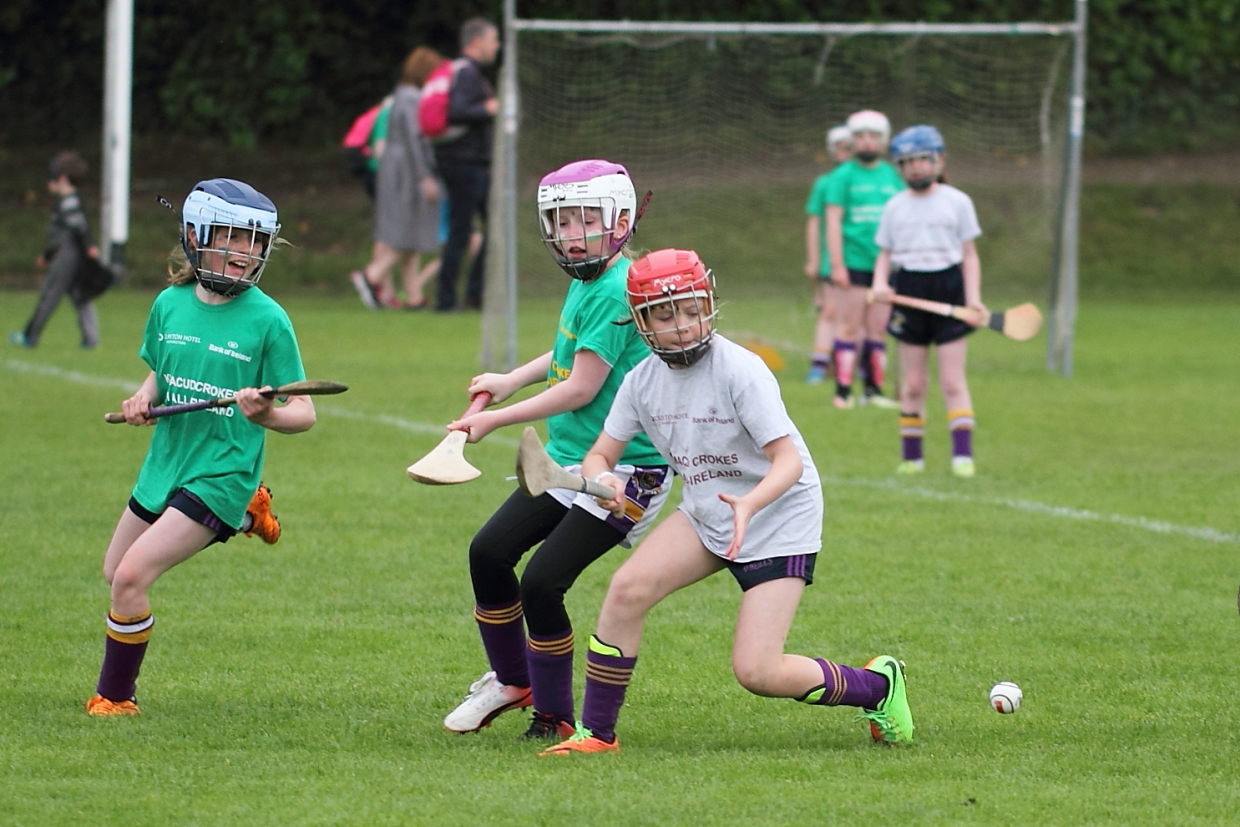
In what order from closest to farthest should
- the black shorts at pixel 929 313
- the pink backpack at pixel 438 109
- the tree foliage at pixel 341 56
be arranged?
the black shorts at pixel 929 313 → the pink backpack at pixel 438 109 → the tree foliage at pixel 341 56

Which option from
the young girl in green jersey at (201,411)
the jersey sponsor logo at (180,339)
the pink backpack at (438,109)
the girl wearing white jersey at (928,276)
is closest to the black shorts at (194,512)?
the young girl in green jersey at (201,411)

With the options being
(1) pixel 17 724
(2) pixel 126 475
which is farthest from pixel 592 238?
(2) pixel 126 475

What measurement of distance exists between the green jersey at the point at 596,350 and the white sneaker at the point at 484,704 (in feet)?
2.19

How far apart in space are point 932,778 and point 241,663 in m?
2.33

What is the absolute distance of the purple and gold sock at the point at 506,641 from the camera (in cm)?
507

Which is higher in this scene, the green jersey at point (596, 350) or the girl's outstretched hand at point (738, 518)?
the green jersey at point (596, 350)

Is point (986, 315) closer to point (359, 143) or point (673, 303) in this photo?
point (673, 303)

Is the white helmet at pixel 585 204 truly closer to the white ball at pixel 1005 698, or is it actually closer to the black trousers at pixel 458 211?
the white ball at pixel 1005 698

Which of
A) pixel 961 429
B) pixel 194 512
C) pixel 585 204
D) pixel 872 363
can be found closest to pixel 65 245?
pixel 872 363

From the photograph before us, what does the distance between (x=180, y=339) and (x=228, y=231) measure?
0.37 meters

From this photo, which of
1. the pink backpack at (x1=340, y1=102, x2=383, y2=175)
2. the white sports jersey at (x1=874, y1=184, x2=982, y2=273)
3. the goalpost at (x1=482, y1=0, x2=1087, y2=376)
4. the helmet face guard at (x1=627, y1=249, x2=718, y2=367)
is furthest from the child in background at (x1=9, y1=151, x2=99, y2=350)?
the helmet face guard at (x1=627, y1=249, x2=718, y2=367)

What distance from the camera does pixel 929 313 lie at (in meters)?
9.57

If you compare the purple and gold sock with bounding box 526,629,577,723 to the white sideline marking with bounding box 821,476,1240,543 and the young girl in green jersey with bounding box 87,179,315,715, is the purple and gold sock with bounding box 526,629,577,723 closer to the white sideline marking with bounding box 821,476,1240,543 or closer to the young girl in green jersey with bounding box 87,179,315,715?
the young girl in green jersey with bounding box 87,179,315,715

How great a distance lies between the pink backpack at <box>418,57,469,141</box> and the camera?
56.7 ft
